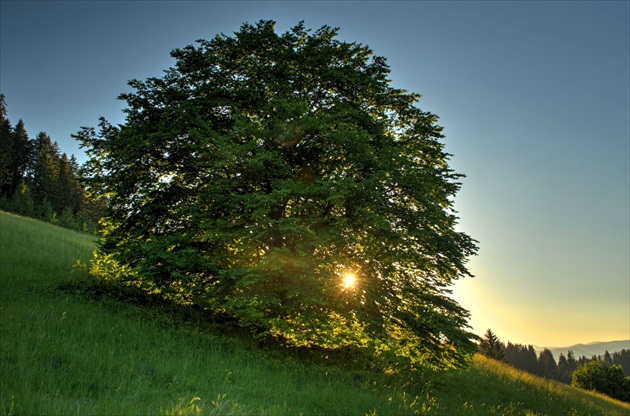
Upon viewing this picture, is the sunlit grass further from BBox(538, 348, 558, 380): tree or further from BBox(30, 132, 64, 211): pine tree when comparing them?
BBox(538, 348, 558, 380): tree

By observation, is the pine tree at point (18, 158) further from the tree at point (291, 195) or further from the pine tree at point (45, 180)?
the tree at point (291, 195)

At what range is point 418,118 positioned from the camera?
1328cm

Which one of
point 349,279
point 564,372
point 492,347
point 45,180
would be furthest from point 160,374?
point 564,372

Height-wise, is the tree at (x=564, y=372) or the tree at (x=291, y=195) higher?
the tree at (x=291, y=195)

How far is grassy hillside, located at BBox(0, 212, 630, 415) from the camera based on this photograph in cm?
572

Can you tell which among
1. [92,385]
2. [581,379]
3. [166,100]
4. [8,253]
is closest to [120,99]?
[166,100]

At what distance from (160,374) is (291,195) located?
5744mm

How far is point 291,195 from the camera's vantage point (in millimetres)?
10445

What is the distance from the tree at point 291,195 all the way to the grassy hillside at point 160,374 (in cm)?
106

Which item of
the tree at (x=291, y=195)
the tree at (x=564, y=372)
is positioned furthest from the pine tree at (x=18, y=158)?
the tree at (x=564, y=372)

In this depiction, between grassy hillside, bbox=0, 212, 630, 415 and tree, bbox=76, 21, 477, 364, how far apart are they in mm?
1057

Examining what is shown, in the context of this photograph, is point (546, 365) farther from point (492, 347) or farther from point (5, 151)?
point (5, 151)

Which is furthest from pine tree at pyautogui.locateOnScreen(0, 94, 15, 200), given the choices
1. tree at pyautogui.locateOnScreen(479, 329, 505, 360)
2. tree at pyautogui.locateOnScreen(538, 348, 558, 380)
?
tree at pyautogui.locateOnScreen(538, 348, 558, 380)

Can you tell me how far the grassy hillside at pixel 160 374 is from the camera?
5.72 metres
